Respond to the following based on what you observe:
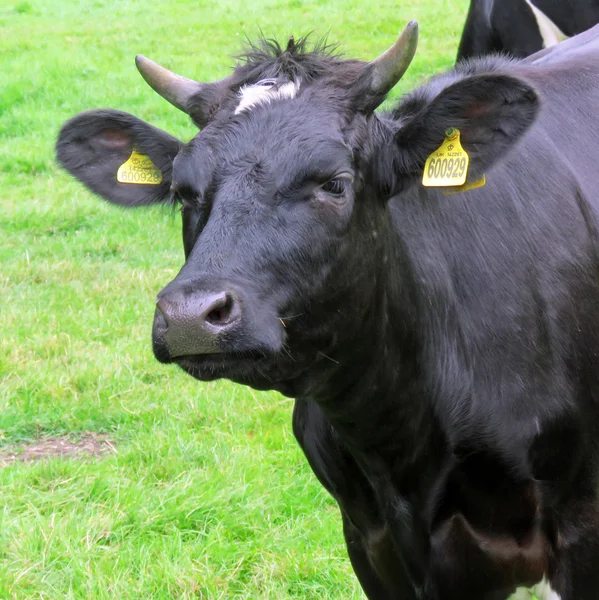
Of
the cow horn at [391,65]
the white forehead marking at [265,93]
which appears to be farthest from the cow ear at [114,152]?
the cow horn at [391,65]

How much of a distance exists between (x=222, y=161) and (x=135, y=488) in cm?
214

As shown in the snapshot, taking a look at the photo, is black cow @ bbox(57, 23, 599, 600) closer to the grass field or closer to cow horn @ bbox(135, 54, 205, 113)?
cow horn @ bbox(135, 54, 205, 113)

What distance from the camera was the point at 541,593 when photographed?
11.7ft

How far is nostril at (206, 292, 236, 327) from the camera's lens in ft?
8.48

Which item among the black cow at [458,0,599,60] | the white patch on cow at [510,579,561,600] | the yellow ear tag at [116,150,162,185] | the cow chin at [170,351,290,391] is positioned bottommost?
the black cow at [458,0,599,60]

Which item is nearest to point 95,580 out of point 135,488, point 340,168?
point 135,488

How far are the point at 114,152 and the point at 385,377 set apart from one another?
1.30m

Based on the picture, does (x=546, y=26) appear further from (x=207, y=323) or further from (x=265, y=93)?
(x=207, y=323)

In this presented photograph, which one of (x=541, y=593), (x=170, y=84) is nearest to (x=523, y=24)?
Result: (x=170, y=84)

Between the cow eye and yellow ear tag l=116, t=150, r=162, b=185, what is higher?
the cow eye

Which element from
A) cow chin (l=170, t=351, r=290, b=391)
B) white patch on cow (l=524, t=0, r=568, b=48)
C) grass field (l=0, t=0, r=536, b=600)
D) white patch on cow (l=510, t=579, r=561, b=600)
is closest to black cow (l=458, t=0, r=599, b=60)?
white patch on cow (l=524, t=0, r=568, b=48)

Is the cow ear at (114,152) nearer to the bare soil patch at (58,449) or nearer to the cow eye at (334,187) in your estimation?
the cow eye at (334,187)

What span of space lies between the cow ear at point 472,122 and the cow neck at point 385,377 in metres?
0.24

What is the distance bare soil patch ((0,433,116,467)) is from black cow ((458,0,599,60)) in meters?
4.02
